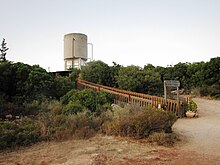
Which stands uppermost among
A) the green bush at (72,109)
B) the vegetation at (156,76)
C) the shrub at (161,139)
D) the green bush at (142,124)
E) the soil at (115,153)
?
the vegetation at (156,76)

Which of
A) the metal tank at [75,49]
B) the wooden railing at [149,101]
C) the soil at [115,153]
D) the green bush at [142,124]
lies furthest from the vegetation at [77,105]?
the metal tank at [75,49]

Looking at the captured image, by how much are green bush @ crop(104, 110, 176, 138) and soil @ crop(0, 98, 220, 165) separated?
0.30m

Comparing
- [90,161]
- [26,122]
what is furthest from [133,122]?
[26,122]

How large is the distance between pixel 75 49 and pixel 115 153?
21417mm

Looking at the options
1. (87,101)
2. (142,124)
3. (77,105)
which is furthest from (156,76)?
(142,124)

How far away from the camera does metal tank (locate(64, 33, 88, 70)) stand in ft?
82.7

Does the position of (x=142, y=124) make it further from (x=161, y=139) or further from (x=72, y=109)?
(x=72, y=109)

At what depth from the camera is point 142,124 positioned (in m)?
6.20

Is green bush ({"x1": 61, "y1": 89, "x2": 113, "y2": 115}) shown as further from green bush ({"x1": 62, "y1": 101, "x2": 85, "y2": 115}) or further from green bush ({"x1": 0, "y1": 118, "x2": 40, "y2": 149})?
green bush ({"x1": 0, "y1": 118, "x2": 40, "y2": 149})

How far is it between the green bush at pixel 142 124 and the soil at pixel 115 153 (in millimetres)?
297

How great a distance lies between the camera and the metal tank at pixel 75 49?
2520cm

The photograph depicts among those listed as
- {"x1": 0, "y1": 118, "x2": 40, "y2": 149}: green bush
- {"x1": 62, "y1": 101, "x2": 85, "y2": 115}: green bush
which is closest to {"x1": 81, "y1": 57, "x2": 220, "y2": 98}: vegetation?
{"x1": 62, "y1": 101, "x2": 85, "y2": 115}: green bush

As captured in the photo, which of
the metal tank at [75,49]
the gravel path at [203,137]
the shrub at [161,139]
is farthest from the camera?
the metal tank at [75,49]

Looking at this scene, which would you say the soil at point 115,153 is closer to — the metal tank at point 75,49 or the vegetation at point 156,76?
the vegetation at point 156,76
